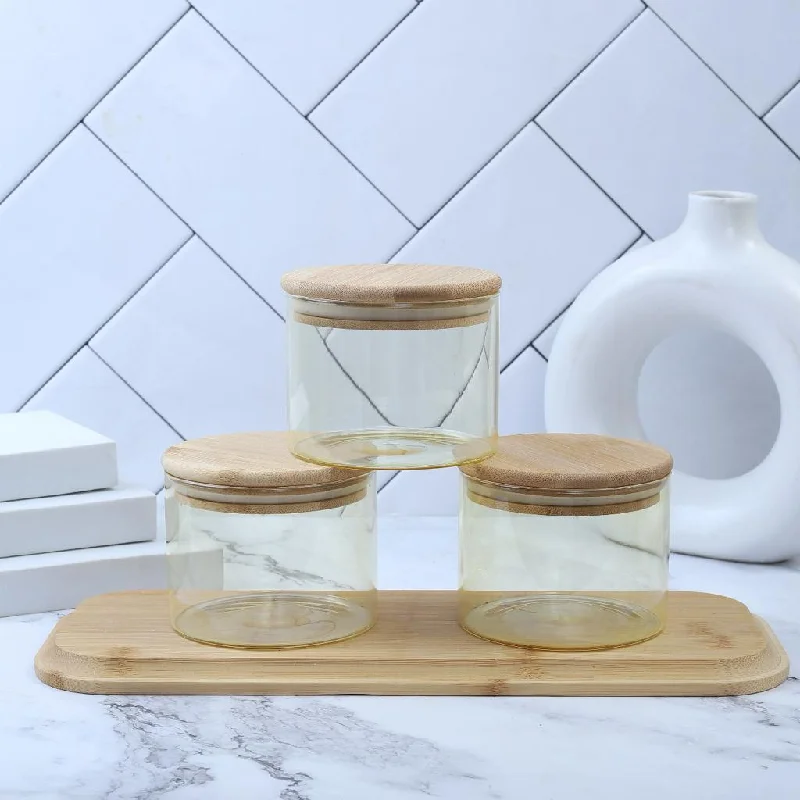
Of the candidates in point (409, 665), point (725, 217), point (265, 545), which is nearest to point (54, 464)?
point (265, 545)

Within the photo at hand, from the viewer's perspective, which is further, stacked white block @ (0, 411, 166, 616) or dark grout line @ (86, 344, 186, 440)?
dark grout line @ (86, 344, 186, 440)

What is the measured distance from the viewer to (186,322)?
46.4 inches

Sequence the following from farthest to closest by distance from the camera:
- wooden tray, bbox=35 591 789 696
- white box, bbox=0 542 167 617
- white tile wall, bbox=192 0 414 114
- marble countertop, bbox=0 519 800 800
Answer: white tile wall, bbox=192 0 414 114 < white box, bbox=0 542 167 617 < wooden tray, bbox=35 591 789 696 < marble countertop, bbox=0 519 800 800

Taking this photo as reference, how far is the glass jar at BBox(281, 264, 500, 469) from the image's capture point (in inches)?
30.9

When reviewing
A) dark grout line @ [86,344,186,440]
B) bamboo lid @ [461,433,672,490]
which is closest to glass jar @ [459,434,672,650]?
bamboo lid @ [461,433,672,490]

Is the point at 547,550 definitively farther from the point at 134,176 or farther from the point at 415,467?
the point at 134,176

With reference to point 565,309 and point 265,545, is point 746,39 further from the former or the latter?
point 265,545

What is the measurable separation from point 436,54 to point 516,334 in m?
0.26

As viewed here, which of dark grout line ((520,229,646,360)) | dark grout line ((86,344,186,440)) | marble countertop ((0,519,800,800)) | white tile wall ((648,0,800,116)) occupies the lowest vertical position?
marble countertop ((0,519,800,800))

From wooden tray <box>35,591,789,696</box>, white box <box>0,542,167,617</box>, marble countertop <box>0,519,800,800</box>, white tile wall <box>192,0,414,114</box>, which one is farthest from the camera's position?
white tile wall <box>192,0,414,114</box>

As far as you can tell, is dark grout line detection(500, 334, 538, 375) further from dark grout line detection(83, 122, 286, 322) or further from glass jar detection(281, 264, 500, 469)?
glass jar detection(281, 264, 500, 469)

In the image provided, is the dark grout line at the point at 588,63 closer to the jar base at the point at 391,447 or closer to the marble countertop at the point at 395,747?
the jar base at the point at 391,447

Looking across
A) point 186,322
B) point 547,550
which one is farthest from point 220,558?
point 186,322

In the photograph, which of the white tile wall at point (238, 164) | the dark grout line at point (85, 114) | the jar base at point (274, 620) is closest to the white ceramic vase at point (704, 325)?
the white tile wall at point (238, 164)
